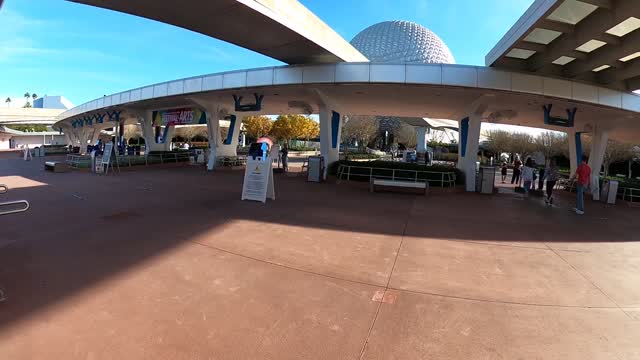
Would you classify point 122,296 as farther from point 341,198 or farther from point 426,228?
point 341,198

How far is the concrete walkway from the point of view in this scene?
3072 millimetres

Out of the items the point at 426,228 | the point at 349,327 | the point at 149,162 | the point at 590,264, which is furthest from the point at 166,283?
the point at 149,162

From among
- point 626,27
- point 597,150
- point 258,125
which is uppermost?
point 258,125

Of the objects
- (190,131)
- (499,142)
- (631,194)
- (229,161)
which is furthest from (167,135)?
(499,142)

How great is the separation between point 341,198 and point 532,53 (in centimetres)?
852

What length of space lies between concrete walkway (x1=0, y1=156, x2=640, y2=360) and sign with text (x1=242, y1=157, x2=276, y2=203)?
1864 mm

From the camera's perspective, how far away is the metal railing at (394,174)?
49.1ft

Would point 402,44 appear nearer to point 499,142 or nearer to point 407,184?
point 499,142

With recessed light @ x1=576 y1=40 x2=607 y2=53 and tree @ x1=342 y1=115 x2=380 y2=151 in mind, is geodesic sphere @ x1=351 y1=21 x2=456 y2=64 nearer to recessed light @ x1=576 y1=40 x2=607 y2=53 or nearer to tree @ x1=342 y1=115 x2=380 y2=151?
tree @ x1=342 y1=115 x2=380 y2=151

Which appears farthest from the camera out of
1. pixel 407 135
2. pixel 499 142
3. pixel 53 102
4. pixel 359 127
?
pixel 53 102

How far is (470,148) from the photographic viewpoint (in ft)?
54.0

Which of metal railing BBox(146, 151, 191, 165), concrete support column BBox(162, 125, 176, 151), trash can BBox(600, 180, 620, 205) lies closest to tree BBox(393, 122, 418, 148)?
concrete support column BBox(162, 125, 176, 151)

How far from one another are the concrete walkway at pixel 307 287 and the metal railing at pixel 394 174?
649 centimetres

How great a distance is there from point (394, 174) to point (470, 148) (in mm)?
4204
